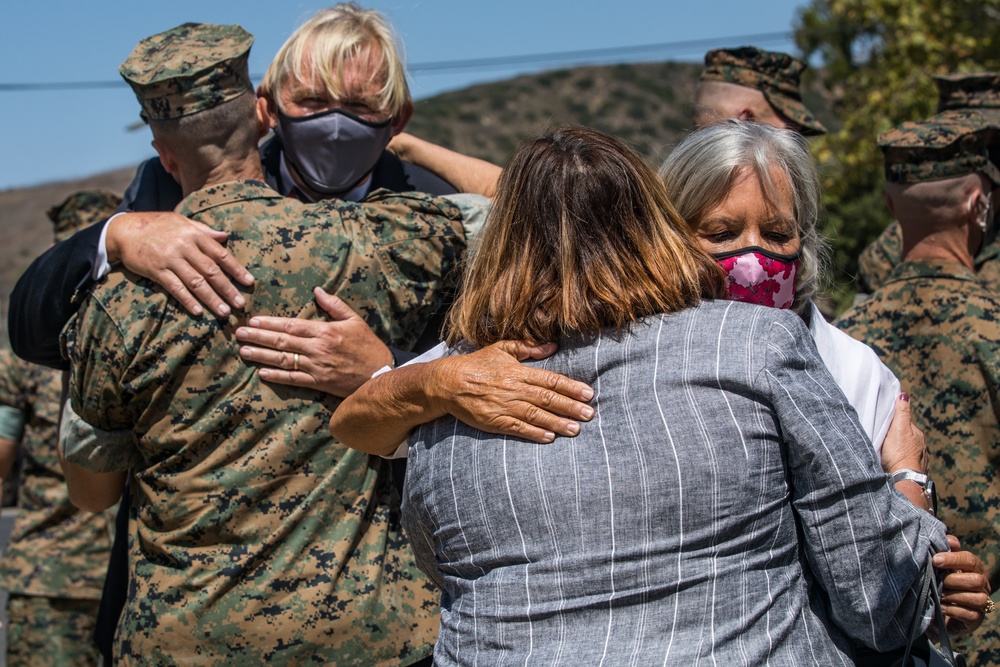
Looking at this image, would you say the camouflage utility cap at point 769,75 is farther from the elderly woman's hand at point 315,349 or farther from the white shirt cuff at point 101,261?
the white shirt cuff at point 101,261

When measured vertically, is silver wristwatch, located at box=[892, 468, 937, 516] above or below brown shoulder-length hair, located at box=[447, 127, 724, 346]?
below

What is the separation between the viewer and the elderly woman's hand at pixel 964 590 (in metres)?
1.88

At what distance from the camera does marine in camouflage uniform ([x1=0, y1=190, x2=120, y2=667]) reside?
400 cm

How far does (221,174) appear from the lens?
248 cm

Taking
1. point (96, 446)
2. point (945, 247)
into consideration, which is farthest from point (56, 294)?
point (945, 247)

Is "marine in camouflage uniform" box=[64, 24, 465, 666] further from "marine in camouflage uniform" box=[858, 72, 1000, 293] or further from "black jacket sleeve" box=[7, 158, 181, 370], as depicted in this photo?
"marine in camouflage uniform" box=[858, 72, 1000, 293]

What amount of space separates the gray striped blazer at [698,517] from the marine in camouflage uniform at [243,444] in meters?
0.71

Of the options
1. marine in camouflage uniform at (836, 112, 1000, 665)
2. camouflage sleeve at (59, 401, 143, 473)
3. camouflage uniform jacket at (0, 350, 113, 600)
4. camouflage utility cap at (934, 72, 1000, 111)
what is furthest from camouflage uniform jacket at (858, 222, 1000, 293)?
camouflage uniform jacket at (0, 350, 113, 600)

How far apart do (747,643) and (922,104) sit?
10063 mm

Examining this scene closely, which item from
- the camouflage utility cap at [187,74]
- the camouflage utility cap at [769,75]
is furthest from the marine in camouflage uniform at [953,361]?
the camouflage utility cap at [187,74]

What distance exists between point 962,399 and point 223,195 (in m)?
2.18

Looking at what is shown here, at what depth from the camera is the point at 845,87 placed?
12883 mm

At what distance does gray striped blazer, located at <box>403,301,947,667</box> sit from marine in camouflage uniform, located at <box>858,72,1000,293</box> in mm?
2777

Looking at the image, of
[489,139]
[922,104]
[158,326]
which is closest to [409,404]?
[158,326]
